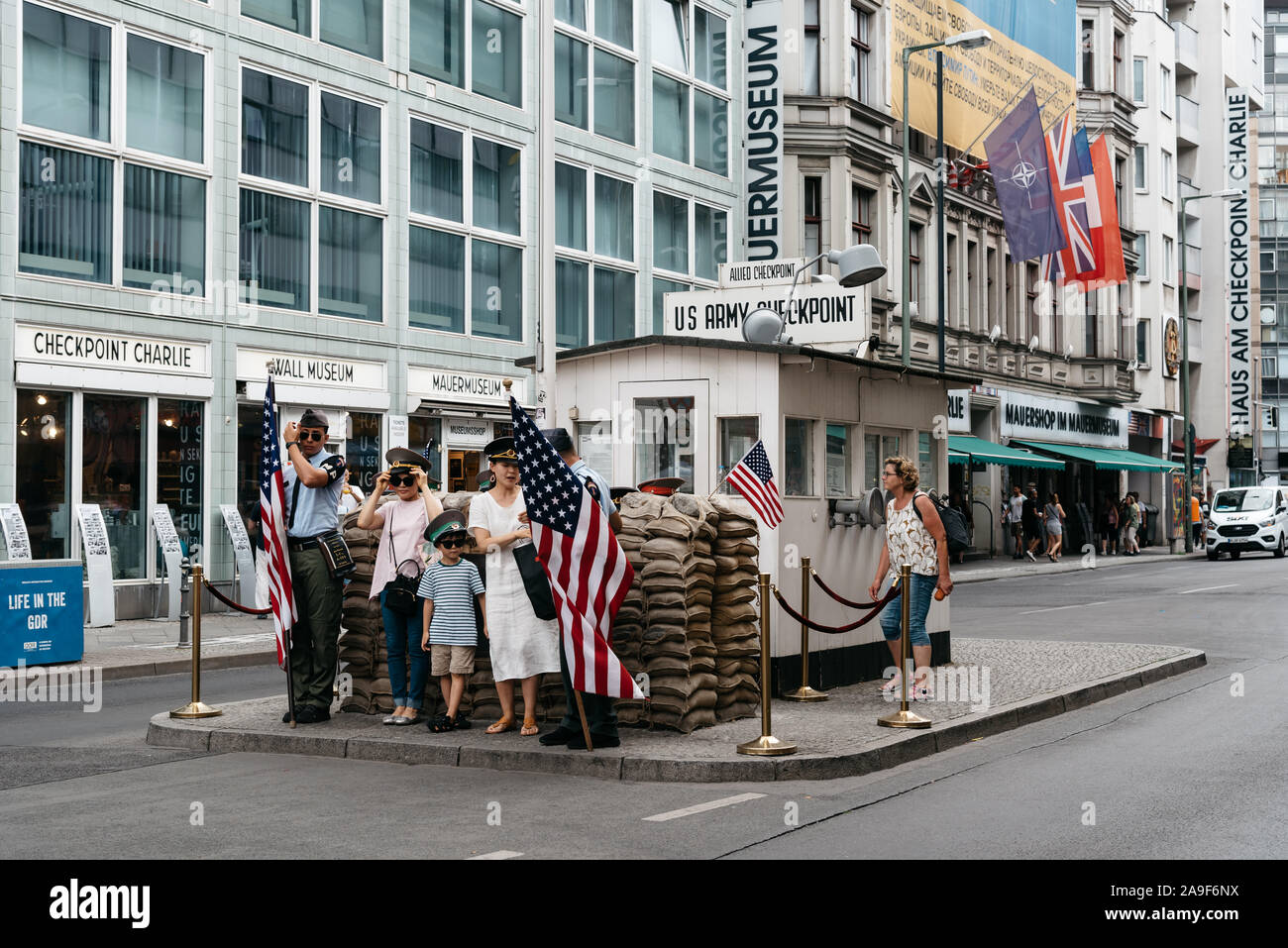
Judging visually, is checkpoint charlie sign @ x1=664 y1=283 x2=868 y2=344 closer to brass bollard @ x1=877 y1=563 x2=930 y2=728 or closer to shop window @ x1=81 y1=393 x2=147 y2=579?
brass bollard @ x1=877 y1=563 x2=930 y2=728

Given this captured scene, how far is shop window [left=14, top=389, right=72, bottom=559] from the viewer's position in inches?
741

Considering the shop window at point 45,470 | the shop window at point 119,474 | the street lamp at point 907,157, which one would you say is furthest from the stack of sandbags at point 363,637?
the street lamp at point 907,157

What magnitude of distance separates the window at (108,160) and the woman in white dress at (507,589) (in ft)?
39.7

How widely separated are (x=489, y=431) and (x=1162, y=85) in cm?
4019

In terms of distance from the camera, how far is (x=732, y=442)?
11.9 m

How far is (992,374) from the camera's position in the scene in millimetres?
43062

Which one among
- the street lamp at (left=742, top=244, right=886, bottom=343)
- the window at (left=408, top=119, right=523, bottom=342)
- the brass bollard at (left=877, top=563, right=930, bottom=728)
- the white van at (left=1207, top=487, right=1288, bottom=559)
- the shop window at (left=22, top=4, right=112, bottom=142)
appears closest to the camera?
the brass bollard at (left=877, top=563, right=930, bottom=728)

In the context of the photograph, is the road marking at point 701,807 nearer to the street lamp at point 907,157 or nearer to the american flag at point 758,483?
the american flag at point 758,483

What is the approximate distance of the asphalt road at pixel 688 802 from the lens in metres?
6.71

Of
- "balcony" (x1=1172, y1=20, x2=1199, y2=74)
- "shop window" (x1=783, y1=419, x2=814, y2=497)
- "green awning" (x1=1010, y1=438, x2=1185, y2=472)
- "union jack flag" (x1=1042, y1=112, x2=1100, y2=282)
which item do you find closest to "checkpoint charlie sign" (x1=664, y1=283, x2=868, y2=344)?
"shop window" (x1=783, y1=419, x2=814, y2=497)

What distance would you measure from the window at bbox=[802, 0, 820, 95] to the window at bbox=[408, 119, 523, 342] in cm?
1117

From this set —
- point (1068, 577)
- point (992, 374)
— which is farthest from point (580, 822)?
point (992, 374)
